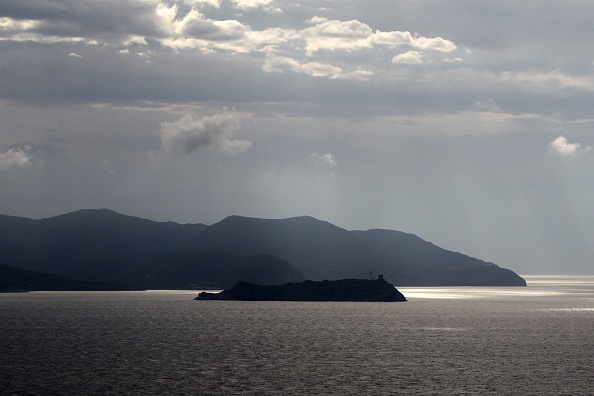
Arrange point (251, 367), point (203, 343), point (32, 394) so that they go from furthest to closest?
point (203, 343) < point (251, 367) < point (32, 394)

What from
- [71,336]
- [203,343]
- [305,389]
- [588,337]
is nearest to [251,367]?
[305,389]

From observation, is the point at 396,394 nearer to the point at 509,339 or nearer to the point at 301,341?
the point at 301,341

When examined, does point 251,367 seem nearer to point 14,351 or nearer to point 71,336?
point 14,351

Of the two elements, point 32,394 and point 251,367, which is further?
point 251,367

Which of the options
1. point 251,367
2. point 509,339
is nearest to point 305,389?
point 251,367

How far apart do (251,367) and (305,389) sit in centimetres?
2516

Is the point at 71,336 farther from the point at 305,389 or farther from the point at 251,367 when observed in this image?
the point at 305,389

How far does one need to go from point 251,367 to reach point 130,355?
1091 inches

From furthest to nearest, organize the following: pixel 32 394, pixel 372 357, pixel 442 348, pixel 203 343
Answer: pixel 203 343, pixel 442 348, pixel 372 357, pixel 32 394

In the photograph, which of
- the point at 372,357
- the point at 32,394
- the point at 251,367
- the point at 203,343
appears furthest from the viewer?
the point at 203,343

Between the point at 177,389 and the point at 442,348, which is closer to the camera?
the point at 177,389

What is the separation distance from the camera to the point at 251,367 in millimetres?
127938

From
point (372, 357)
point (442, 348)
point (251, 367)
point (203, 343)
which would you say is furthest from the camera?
point (203, 343)

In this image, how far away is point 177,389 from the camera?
10319 cm
